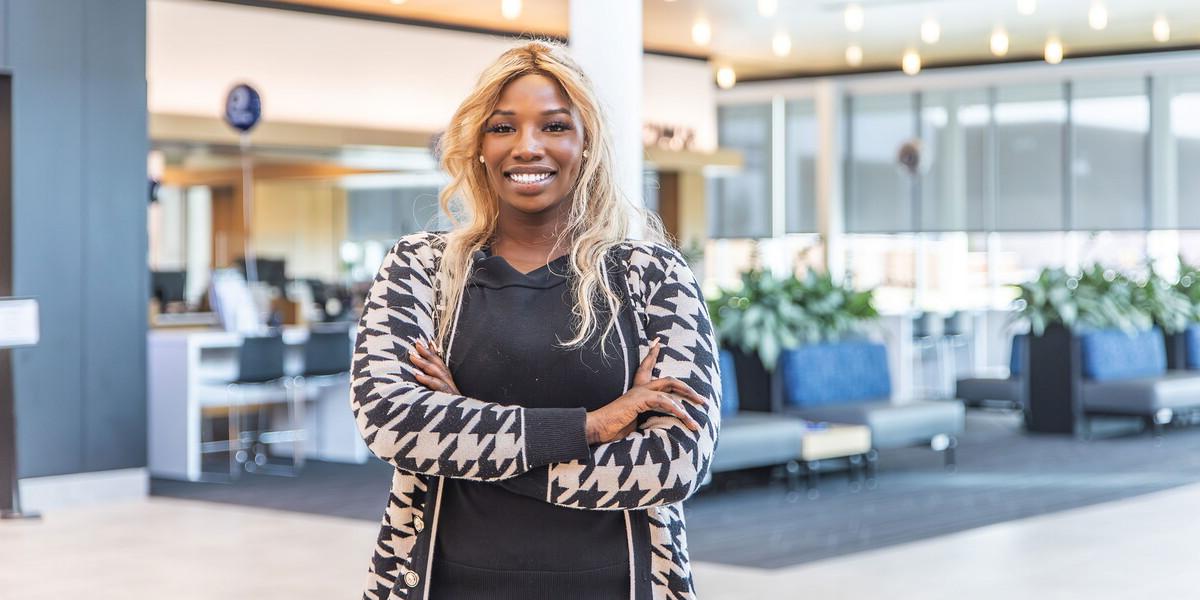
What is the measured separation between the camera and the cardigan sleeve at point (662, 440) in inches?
60.6

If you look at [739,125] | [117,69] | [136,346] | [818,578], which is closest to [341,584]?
[818,578]

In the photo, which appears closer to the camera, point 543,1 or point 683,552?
point 683,552

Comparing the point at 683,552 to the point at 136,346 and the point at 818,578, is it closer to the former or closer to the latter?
the point at 818,578

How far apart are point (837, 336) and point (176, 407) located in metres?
3.87

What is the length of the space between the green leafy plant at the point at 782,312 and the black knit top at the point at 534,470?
20.8 ft

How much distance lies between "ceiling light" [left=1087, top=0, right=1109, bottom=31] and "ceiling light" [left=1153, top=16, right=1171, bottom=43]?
46cm

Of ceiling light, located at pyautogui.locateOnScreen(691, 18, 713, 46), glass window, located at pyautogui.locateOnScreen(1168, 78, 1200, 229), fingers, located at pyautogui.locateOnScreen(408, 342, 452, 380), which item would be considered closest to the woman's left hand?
fingers, located at pyautogui.locateOnScreen(408, 342, 452, 380)

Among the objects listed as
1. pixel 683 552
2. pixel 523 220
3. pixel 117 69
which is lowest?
pixel 683 552

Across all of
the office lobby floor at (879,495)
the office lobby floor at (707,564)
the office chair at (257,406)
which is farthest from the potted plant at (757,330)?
the office chair at (257,406)

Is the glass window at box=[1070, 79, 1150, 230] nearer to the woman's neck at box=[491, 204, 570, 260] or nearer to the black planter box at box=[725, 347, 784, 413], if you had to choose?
the black planter box at box=[725, 347, 784, 413]

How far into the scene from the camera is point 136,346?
7.86 m

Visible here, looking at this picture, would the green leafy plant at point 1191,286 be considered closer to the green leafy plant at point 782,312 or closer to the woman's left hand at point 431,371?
the green leafy plant at point 782,312

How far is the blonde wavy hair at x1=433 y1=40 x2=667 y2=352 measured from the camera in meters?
1.61

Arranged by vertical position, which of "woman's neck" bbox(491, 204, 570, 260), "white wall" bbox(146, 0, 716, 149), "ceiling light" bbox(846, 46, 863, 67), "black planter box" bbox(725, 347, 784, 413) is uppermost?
"ceiling light" bbox(846, 46, 863, 67)
